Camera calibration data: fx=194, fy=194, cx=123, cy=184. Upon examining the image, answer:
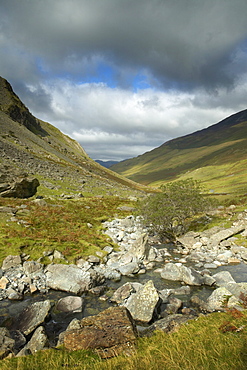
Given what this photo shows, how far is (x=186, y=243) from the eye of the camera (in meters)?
30.8

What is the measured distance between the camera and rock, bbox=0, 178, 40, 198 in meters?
40.0

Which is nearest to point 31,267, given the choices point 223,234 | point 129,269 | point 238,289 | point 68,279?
point 68,279

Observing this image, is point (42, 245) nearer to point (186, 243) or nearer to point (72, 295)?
point (72, 295)

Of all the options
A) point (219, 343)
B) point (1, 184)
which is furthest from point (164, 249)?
point (1, 184)

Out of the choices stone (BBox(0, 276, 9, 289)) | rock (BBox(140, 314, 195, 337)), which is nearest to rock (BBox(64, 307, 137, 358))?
rock (BBox(140, 314, 195, 337))

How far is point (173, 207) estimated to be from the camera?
3300cm

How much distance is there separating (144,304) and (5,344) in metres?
8.39

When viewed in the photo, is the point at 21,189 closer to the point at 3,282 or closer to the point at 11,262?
the point at 11,262

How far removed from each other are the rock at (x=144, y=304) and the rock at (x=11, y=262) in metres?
10.9

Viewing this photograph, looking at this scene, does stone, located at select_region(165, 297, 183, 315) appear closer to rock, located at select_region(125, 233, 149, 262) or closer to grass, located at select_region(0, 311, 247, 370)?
grass, located at select_region(0, 311, 247, 370)

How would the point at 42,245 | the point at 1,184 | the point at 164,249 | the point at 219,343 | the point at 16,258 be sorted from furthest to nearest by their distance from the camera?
1. the point at 1,184
2. the point at 164,249
3. the point at 42,245
4. the point at 16,258
5. the point at 219,343

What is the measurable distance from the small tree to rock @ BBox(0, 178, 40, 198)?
26.0 meters

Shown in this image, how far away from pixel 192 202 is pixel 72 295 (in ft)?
81.1

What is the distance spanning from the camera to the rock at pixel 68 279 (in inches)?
656
